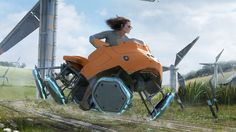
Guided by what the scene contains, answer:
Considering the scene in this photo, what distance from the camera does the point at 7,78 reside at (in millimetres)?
29344

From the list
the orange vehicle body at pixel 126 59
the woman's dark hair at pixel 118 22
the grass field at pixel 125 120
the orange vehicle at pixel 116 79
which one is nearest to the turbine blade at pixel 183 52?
the grass field at pixel 125 120

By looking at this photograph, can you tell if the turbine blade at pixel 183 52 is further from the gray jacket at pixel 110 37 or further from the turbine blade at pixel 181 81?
the gray jacket at pixel 110 37

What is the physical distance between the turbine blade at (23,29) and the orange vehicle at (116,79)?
15.2 meters

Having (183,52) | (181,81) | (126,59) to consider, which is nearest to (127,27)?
(126,59)

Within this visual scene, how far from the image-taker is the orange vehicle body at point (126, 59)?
8.88 metres

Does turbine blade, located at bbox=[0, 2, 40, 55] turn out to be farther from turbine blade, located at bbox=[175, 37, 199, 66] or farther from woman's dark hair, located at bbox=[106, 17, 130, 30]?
woman's dark hair, located at bbox=[106, 17, 130, 30]

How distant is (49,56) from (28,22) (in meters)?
4.80

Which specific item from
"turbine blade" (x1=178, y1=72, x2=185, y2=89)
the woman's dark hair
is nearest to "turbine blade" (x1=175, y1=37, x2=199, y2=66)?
"turbine blade" (x1=178, y1=72, x2=185, y2=89)

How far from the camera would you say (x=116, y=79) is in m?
8.90

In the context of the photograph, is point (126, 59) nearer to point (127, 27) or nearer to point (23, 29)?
point (127, 27)

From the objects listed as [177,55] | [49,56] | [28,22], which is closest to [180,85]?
[177,55]

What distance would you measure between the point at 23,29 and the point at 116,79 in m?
19.6

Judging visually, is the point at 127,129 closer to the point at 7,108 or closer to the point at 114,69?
the point at 114,69

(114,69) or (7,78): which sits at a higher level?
(114,69)
